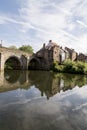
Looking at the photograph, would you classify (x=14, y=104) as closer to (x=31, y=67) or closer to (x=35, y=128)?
(x=35, y=128)

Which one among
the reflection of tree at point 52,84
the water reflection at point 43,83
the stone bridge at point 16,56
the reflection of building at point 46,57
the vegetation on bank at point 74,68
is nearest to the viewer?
the reflection of tree at point 52,84

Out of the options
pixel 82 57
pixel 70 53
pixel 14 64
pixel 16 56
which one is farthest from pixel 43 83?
pixel 82 57

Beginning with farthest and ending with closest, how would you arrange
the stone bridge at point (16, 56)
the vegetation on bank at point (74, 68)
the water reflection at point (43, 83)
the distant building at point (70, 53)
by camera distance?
the distant building at point (70, 53), the vegetation on bank at point (74, 68), the stone bridge at point (16, 56), the water reflection at point (43, 83)

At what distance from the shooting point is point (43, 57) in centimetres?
6694

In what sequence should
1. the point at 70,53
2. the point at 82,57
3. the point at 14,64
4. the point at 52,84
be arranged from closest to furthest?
the point at 52,84 → the point at 14,64 → the point at 70,53 → the point at 82,57

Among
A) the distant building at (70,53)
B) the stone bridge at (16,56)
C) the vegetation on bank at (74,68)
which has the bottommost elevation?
the vegetation on bank at (74,68)

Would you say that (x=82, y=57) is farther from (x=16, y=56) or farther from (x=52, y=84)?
(x=52, y=84)

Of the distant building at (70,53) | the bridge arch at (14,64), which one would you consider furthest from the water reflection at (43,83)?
the distant building at (70,53)

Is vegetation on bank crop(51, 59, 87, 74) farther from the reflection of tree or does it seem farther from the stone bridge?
the reflection of tree

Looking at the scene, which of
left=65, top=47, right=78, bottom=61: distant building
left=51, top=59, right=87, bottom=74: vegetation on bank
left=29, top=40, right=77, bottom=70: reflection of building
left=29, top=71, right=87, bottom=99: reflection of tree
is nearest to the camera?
left=29, top=71, right=87, bottom=99: reflection of tree

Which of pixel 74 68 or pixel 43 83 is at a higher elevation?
pixel 74 68

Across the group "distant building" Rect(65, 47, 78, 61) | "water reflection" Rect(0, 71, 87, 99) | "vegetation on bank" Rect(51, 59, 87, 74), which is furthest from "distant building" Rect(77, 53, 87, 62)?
"water reflection" Rect(0, 71, 87, 99)

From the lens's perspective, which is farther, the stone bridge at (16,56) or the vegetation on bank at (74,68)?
the vegetation on bank at (74,68)

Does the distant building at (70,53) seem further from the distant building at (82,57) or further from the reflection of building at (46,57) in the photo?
the reflection of building at (46,57)
